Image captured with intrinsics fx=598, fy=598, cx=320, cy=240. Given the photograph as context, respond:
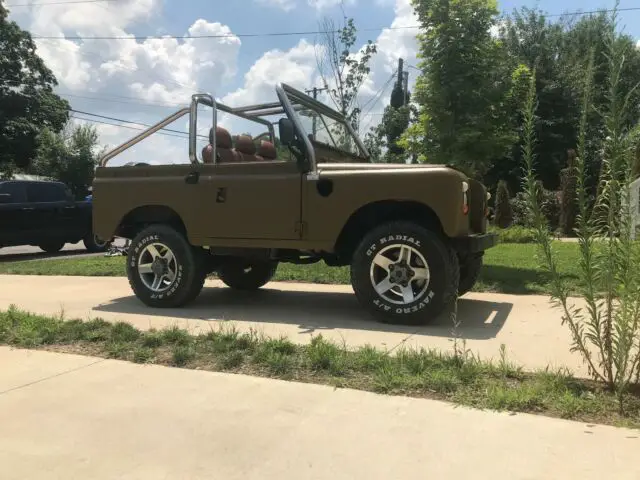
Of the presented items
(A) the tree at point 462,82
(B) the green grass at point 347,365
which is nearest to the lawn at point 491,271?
(A) the tree at point 462,82

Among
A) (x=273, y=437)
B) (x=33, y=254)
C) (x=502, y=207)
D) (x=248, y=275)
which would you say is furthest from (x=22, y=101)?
(x=273, y=437)

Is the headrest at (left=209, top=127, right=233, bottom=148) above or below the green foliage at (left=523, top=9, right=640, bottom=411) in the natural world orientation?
above

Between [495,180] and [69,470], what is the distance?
2355 cm

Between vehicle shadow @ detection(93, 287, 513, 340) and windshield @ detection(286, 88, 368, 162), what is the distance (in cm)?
171

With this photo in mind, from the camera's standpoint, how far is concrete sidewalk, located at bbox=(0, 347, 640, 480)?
8.90 feet

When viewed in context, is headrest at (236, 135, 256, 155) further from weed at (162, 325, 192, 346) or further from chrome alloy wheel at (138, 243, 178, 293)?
weed at (162, 325, 192, 346)

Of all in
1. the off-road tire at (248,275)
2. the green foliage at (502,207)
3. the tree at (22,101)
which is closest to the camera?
the off-road tire at (248,275)

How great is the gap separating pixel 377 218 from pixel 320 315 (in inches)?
44.7

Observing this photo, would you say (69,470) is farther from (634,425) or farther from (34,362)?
(634,425)

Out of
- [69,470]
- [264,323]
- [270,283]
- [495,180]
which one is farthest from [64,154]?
[69,470]

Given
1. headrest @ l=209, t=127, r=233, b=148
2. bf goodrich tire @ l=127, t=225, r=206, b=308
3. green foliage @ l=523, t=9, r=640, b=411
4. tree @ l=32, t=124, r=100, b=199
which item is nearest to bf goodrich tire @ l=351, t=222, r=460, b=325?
green foliage @ l=523, t=9, r=640, b=411

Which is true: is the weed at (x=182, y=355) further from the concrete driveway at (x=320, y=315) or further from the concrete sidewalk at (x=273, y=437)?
the concrete driveway at (x=320, y=315)

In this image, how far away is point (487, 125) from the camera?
8.56m

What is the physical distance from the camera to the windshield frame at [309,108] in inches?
224
